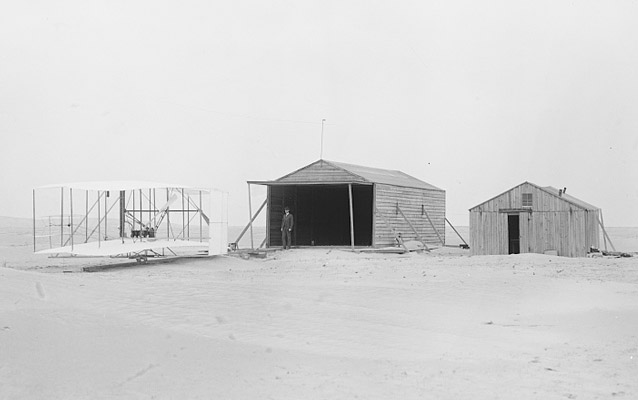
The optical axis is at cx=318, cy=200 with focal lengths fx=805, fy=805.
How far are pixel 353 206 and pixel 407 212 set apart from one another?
3.25m

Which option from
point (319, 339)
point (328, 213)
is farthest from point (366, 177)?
point (319, 339)

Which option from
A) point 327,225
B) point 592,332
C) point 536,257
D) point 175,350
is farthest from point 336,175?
point 175,350

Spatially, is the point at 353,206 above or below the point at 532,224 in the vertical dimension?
above

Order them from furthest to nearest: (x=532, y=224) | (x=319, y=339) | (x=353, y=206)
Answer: (x=353, y=206) → (x=532, y=224) → (x=319, y=339)

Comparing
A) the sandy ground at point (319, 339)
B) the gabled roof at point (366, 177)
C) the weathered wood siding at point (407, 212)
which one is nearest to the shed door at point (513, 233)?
the weathered wood siding at point (407, 212)

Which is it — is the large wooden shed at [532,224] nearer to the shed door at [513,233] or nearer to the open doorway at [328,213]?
the shed door at [513,233]

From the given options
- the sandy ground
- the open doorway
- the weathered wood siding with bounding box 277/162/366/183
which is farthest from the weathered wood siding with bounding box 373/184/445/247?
the sandy ground

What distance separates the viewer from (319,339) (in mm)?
11789

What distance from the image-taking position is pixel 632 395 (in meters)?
8.84

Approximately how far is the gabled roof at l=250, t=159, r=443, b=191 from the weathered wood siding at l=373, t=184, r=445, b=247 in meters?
0.38

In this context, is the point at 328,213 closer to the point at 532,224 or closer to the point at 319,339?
the point at 532,224

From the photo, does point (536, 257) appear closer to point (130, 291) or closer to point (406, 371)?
point (130, 291)

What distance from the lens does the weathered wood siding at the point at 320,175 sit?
110 ft

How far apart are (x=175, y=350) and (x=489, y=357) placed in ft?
13.8
